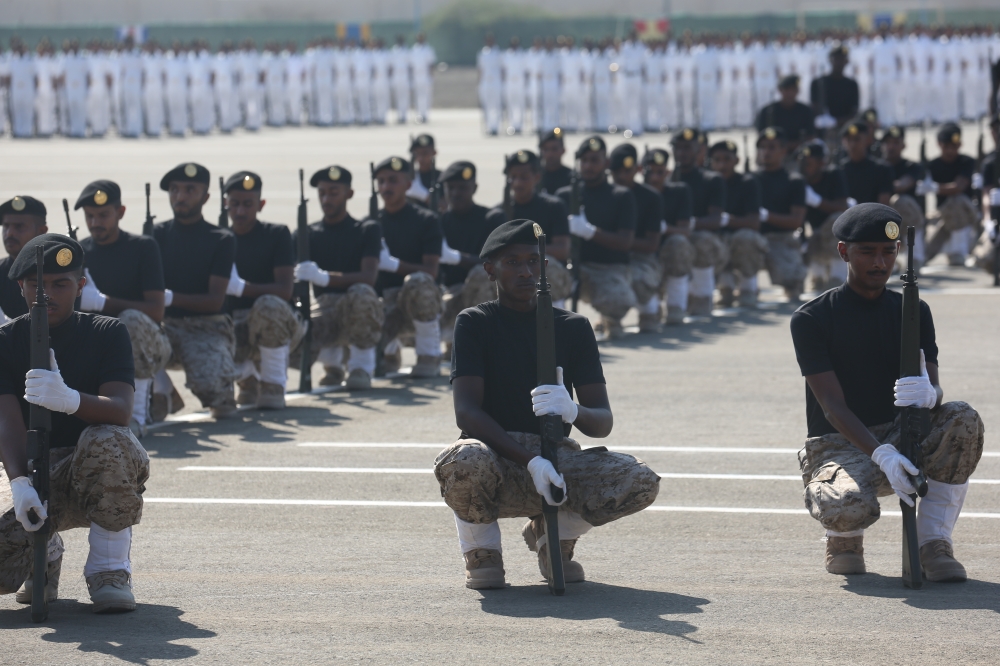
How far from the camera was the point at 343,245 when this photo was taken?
12.0 meters

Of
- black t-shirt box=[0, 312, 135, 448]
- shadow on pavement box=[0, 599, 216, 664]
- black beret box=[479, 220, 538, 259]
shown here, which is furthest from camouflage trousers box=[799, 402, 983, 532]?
black t-shirt box=[0, 312, 135, 448]

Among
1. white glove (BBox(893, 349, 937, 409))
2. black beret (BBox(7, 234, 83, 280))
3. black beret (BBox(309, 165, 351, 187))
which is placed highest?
black beret (BBox(309, 165, 351, 187))

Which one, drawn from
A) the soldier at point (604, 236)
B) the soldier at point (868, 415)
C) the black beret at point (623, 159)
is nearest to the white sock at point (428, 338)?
the soldier at point (604, 236)

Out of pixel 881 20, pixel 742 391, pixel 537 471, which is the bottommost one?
pixel 742 391

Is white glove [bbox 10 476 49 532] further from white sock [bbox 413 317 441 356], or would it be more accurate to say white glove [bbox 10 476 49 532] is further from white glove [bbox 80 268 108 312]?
white sock [bbox 413 317 441 356]

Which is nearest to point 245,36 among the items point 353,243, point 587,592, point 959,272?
point 959,272

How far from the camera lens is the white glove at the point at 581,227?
13.8m

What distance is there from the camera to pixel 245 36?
2382 inches

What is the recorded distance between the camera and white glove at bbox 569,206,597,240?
1379 cm

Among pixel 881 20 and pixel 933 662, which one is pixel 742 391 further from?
pixel 881 20

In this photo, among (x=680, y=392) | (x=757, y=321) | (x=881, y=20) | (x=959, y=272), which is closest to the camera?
(x=680, y=392)

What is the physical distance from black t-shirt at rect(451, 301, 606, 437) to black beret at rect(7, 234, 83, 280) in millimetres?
1629

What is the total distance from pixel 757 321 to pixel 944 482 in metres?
8.52

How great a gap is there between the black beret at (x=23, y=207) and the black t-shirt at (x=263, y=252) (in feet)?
7.10
